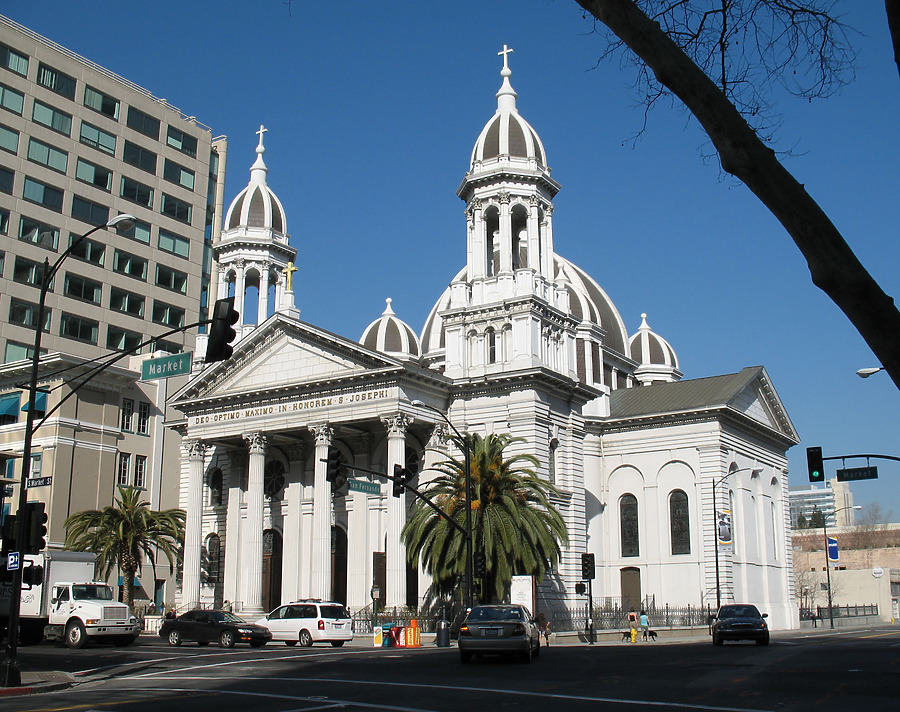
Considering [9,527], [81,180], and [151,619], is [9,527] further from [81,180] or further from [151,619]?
[81,180]

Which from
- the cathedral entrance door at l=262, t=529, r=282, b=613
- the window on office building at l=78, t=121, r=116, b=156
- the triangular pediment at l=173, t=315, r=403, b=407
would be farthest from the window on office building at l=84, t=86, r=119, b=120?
the cathedral entrance door at l=262, t=529, r=282, b=613

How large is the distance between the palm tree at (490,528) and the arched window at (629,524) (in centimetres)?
1551

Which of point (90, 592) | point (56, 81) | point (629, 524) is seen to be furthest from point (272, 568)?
point (56, 81)

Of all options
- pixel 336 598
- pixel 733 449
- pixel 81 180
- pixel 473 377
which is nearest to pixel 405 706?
pixel 473 377

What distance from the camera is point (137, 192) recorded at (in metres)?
73.3

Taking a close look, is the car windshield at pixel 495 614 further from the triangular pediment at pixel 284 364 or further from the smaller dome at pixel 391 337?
the smaller dome at pixel 391 337

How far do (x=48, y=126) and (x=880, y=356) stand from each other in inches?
2783

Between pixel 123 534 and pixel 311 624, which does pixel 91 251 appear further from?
pixel 311 624

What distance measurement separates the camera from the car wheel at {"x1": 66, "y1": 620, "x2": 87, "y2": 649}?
36812 millimetres

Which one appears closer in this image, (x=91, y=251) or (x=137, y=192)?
(x=91, y=251)

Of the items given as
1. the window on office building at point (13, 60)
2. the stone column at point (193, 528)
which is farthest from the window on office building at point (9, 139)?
the stone column at point (193, 528)

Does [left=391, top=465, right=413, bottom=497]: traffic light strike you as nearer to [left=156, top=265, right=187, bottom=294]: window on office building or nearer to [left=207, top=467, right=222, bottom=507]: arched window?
[left=207, top=467, right=222, bottom=507]: arched window

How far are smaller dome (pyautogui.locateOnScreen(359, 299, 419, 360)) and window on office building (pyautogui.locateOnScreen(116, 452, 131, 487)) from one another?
1754 cm

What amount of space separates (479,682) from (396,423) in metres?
29.6
